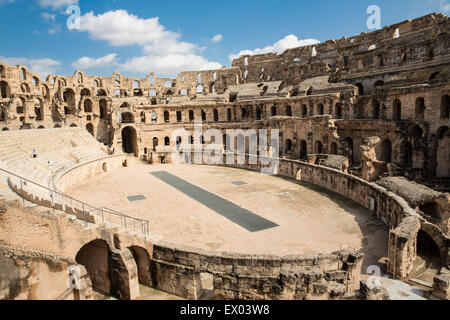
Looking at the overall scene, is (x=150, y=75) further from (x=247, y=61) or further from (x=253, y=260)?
(x=253, y=260)

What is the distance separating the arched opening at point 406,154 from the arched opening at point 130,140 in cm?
2781

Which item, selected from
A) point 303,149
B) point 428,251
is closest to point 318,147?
point 303,149

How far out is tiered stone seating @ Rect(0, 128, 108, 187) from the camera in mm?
18641

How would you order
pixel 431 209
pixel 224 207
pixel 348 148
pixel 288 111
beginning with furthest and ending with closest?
pixel 288 111 < pixel 348 148 < pixel 224 207 < pixel 431 209

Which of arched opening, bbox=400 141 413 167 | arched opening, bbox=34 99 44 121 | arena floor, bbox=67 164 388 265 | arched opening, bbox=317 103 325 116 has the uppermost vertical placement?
arched opening, bbox=34 99 44 121

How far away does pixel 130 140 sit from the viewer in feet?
132

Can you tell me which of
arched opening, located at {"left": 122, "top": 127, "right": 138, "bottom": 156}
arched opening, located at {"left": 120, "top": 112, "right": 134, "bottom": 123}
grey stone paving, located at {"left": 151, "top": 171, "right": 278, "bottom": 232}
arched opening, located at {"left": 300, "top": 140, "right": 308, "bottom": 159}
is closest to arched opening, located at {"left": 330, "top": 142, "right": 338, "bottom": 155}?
arched opening, located at {"left": 300, "top": 140, "right": 308, "bottom": 159}

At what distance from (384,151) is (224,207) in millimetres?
14626

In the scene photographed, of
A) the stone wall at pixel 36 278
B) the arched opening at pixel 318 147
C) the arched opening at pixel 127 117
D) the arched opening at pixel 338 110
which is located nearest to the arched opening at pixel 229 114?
the arched opening at pixel 127 117

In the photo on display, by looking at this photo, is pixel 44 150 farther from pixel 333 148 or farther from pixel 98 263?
pixel 333 148

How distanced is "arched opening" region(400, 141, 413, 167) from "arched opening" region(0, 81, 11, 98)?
4063 cm

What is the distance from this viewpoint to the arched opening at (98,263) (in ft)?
35.1

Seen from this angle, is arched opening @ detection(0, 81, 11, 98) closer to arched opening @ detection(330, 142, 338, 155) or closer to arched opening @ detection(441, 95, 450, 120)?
arched opening @ detection(330, 142, 338, 155)
